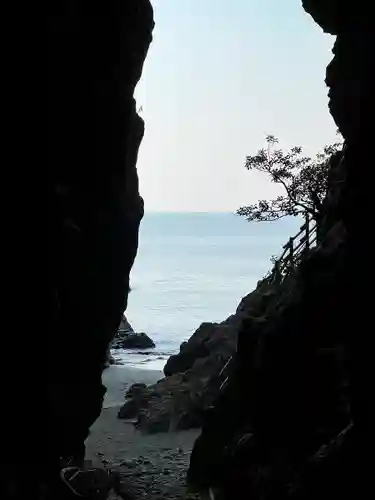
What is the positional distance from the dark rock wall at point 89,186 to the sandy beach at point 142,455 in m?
2.42

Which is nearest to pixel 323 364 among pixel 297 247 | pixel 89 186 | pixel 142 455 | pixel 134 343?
pixel 297 247

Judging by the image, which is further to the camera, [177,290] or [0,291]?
[177,290]

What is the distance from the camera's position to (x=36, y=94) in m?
13.8

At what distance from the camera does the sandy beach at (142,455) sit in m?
21.0

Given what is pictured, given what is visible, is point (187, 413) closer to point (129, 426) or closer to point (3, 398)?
point (129, 426)

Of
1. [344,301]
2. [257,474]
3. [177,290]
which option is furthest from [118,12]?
[177,290]

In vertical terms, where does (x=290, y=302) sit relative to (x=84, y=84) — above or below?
below

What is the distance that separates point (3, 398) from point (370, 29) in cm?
884

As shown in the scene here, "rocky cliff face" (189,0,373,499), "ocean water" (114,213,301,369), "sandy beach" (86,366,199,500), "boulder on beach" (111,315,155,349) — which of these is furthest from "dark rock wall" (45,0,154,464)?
"boulder on beach" (111,315,155,349)

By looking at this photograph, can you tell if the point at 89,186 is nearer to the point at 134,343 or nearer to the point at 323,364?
the point at 323,364

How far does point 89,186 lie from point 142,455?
32.5 ft

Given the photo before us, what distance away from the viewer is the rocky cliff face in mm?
11742

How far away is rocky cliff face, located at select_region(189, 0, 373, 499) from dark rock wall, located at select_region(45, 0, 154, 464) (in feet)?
14.7

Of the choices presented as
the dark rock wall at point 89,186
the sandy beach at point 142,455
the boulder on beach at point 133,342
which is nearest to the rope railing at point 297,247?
the dark rock wall at point 89,186
